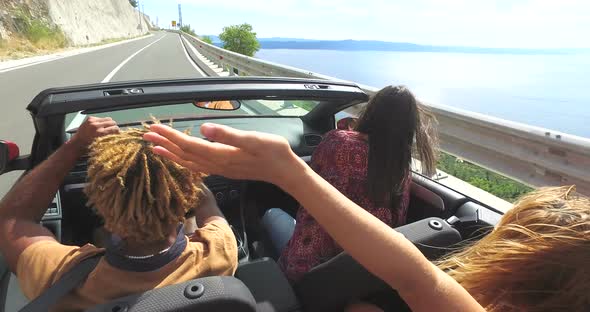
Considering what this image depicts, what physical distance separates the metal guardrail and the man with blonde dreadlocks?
2.70 meters

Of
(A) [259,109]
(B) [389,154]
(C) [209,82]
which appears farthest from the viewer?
(A) [259,109]

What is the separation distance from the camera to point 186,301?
1.31 metres

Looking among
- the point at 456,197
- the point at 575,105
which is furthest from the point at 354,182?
the point at 575,105

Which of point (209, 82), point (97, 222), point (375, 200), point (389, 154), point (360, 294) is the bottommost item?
point (97, 222)

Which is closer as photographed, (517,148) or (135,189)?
(135,189)

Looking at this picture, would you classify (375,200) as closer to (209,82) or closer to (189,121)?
(209,82)

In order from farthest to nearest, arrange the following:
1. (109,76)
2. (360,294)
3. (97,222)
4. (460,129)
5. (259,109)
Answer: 1. (109,76)
2. (259,109)
3. (460,129)
4. (97,222)
5. (360,294)

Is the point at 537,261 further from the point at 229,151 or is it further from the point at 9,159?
the point at 9,159

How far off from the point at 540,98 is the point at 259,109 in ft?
17.4

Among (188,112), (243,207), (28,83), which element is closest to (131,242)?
(188,112)

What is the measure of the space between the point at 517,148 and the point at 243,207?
241 centimetres

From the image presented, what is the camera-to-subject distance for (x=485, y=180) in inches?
193

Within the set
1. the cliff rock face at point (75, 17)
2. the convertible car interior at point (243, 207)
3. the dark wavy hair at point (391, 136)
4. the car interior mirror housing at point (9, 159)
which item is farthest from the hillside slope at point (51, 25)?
the dark wavy hair at point (391, 136)

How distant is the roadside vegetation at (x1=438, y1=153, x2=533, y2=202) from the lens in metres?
4.51
